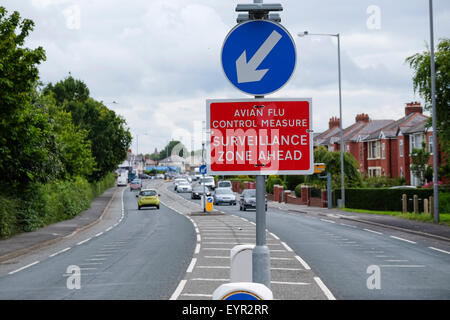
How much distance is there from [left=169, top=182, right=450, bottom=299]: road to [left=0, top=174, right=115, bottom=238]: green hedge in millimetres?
10992

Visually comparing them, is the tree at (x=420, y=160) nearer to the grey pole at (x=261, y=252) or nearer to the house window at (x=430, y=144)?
the house window at (x=430, y=144)

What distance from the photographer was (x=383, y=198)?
39.4 meters

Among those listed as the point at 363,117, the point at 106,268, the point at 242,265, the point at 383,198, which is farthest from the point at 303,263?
the point at 363,117

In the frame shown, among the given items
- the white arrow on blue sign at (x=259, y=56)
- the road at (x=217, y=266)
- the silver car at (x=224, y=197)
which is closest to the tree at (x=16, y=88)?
the road at (x=217, y=266)

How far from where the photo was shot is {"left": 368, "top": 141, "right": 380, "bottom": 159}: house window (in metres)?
65.0

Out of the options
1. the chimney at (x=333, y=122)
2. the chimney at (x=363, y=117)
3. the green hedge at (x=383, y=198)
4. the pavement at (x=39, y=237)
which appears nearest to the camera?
the pavement at (x=39, y=237)

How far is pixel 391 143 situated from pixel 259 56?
60352 millimetres

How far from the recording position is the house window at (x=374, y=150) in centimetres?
6500

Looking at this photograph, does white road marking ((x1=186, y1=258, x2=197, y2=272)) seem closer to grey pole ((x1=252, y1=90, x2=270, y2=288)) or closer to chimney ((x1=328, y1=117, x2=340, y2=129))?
grey pole ((x1=252, y1=90, x2=270, y2=288))

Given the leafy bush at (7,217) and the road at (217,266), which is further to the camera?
the leafy bush at (7,217)

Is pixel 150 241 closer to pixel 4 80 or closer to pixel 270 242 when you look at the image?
pixel 270 242

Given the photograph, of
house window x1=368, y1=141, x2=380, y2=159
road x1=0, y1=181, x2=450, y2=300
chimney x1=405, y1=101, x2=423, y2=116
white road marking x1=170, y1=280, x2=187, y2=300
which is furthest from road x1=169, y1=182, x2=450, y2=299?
chimney x1=405, y1=101, x2=423, y2=116

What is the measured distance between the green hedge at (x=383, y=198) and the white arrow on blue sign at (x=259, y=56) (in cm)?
3309

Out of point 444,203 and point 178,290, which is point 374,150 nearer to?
point 444,203
